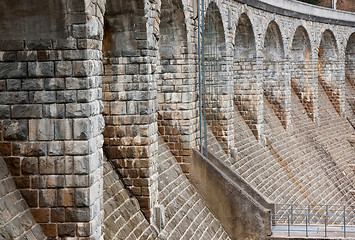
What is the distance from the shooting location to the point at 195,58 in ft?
56.8

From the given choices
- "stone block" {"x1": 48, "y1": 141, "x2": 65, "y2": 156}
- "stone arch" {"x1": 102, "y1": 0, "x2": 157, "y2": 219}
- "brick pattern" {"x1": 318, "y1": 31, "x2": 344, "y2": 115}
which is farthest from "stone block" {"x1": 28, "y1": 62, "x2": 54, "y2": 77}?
"brick pattern" {"x1": 318, "y1": 31, "x2": 344, "y2": 115}

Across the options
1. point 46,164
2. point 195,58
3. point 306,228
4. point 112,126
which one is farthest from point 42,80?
point 306,228

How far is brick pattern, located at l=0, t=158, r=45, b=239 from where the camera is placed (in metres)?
8.95

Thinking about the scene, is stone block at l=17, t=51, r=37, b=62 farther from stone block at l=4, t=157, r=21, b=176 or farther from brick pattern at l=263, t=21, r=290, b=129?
brick pattern at l=263, t=21, r=290, b=129

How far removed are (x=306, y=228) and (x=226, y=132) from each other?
485 cm

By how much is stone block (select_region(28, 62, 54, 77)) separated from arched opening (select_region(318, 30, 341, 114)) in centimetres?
2638

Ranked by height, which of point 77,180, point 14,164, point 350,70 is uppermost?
point 350,70

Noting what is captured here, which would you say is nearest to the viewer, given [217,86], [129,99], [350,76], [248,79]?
[129,99]

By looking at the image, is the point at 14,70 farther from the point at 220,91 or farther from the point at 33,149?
the point at 220,91

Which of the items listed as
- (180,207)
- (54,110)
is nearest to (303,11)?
(180,207)

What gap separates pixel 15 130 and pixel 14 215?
1213 mm

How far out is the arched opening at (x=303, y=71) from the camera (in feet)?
101

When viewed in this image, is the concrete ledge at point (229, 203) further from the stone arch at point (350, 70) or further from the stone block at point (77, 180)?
the stone arch at point (350, 70)

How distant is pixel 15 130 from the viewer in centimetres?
959
